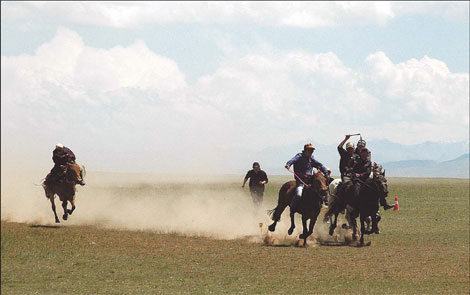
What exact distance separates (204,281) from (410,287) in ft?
22.1

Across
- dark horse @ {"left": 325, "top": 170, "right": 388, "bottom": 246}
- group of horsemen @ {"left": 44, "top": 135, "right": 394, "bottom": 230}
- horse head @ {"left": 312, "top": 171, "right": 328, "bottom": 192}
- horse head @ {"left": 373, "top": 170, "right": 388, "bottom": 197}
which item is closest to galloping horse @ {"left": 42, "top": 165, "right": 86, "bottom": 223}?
group of horsemen @ {"left": 44, "top": 135, "right": 394, "bottom": 230}

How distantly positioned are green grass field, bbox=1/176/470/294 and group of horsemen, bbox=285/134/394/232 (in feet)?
14.4

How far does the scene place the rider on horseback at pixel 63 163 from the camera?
23.1 meters

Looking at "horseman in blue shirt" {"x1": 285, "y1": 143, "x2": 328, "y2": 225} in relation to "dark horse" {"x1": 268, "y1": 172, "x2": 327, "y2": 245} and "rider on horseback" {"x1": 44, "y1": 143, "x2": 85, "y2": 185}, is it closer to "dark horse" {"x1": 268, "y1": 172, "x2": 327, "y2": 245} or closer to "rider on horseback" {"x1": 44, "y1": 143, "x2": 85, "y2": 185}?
"dark horse" {"x1": 268, "y1": 172, "x2": 327, "y2": 245}

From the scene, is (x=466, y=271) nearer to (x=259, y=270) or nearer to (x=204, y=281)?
(x=259, y=270)

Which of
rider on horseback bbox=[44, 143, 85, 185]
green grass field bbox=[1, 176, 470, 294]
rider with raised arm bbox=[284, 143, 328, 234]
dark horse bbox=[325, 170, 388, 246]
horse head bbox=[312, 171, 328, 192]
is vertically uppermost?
rider on horseback bbox=[44, 143, 85, 185]

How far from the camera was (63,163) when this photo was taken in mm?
23734

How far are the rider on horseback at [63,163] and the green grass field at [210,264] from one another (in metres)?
2.96

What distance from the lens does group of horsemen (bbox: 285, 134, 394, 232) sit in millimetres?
15469

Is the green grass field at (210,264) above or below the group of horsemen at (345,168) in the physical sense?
below

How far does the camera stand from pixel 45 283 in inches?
843

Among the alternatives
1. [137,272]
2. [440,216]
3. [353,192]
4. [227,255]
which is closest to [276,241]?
[227,255]

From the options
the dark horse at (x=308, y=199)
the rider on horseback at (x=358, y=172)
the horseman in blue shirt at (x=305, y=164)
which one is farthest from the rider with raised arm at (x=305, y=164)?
the rider on horseback at (x=358, y=172)

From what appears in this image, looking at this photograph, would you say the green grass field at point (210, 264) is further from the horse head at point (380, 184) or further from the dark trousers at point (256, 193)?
the horse head at point (380, 184)
